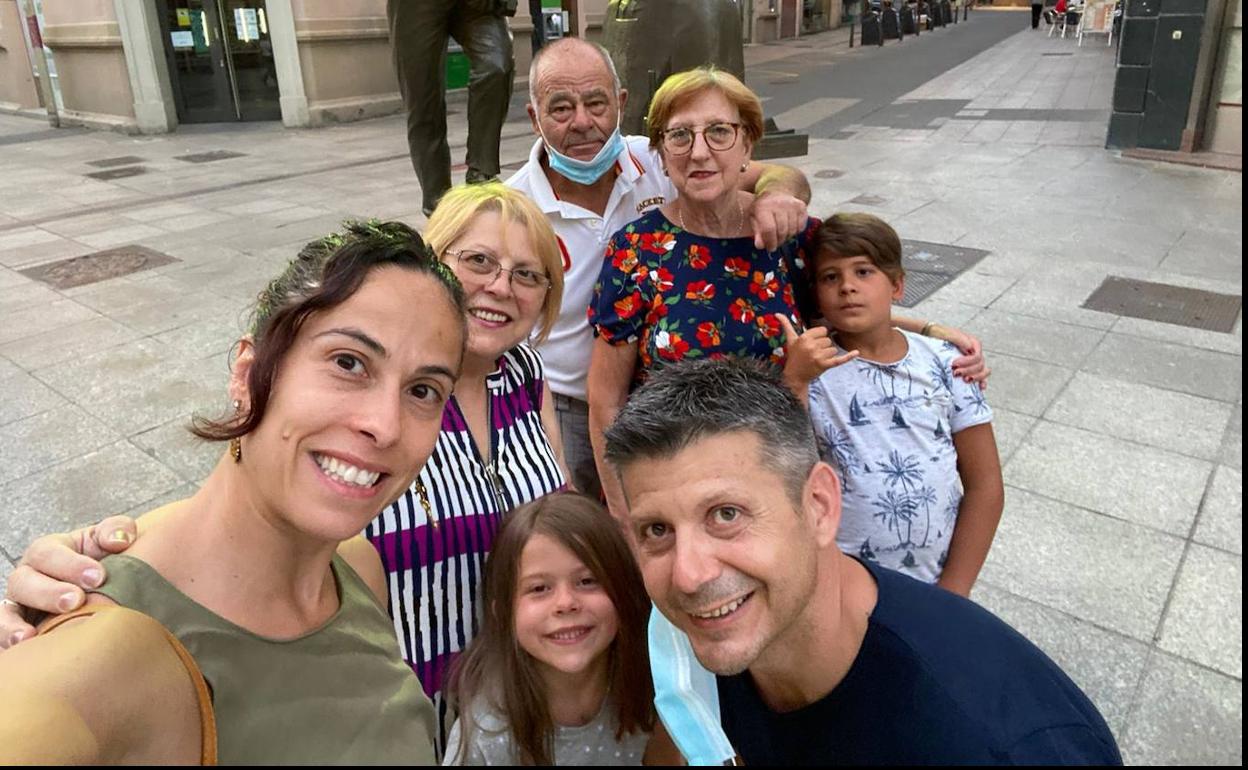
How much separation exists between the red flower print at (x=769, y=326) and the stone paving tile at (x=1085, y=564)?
142 cm

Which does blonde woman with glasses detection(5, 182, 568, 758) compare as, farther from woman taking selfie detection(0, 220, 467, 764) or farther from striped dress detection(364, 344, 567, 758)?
woman taking selfie detection(0, 220, 467, 764)

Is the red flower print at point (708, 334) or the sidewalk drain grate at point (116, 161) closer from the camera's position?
the red flower print at point (708, 334)

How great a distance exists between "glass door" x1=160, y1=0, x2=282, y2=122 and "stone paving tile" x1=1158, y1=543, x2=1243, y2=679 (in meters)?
15.1

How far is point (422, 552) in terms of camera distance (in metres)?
2.05

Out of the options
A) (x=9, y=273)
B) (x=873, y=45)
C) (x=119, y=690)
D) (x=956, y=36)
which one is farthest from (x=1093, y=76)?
(x=119, y=690)

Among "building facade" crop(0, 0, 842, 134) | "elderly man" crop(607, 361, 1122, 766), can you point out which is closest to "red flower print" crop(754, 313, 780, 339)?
"elderly man" crop(607, 361, 1122, 766)

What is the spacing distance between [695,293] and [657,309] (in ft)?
0.38

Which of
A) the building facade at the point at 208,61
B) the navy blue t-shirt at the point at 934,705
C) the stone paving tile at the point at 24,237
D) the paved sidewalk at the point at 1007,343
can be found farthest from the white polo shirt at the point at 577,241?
the building facade at the point at 208,61

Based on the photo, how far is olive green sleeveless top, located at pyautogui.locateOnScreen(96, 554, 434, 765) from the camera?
1.19 meters

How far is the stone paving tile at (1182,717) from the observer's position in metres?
2.39

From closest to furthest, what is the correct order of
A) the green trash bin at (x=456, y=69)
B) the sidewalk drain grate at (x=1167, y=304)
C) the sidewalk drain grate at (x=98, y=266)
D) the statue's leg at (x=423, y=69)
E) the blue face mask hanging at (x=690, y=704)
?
the blue face mask hanging at (x=690, y=704), the sidewalk drain grate at (x=1167, y=304), the statue's leg at (x=423, y=69), the sidewalk drain grate at (x=98, y=266), the green trash bin at (x=456, y=69)

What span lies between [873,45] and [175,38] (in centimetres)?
2045

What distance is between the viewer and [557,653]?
6.75 ft

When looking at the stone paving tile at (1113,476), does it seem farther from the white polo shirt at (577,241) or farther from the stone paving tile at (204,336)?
the stone paving tile at (204,336)
